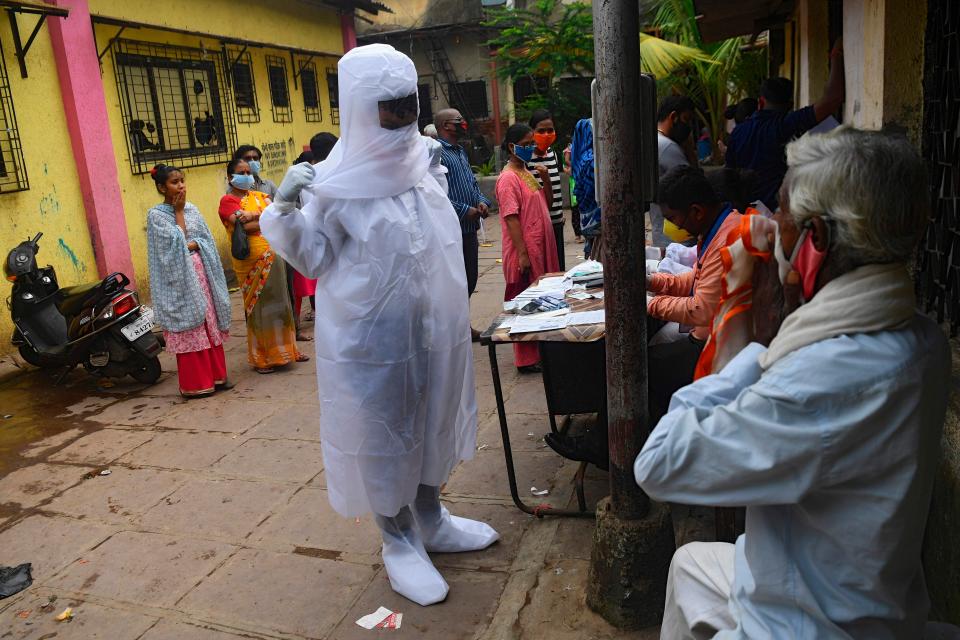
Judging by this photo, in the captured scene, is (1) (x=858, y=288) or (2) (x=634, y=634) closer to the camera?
(1) (x=858, y=288)

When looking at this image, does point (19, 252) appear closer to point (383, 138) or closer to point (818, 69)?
point (383, 138)

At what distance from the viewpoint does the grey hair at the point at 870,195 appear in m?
1.32

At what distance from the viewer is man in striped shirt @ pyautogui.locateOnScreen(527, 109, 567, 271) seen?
6.09 metres

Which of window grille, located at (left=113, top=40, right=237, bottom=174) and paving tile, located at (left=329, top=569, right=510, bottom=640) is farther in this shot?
window grille, located at (left=113, top=40, right=237, bottom=174)

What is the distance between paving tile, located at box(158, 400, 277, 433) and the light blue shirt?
408cm

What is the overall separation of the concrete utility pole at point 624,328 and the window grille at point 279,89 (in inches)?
409

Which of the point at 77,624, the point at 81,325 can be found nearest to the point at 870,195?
the point at 77,624

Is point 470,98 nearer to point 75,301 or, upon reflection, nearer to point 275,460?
point 75,301

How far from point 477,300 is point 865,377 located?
6.99 m

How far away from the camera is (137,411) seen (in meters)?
5.55

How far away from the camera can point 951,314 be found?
2570 mm

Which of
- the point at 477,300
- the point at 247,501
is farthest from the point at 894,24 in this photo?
the point at 477,300

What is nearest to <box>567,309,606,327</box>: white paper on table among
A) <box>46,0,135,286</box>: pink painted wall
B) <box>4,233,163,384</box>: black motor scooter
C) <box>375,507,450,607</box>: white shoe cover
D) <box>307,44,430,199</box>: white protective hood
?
<box>307,44,430,199</box>: white protective hood

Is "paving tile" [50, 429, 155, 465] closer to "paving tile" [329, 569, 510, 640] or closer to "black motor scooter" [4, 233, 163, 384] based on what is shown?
"black motor scooter" [4, 233, 163, 384]
